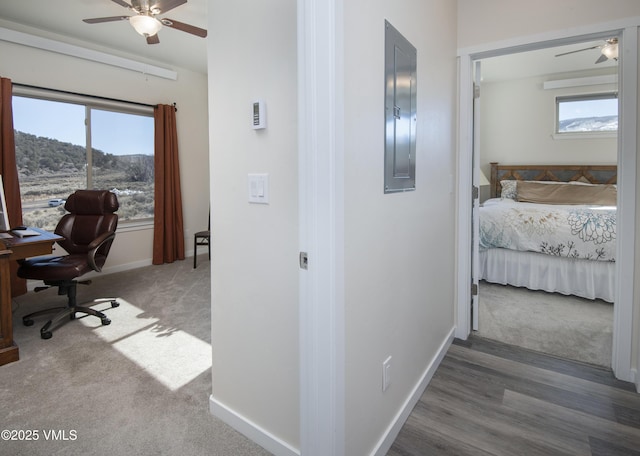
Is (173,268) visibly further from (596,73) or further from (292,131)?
(596,73)

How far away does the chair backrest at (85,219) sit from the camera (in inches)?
128

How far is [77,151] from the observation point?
4.17 metres

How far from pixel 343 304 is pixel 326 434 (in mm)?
433

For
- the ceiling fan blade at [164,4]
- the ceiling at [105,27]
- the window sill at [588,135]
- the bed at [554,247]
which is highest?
the ceiling at [105,27]

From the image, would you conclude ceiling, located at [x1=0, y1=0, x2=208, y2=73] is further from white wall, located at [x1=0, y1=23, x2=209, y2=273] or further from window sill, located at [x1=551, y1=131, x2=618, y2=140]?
window sill, located at [x1=551, y1=131, x2=618, y2=140]

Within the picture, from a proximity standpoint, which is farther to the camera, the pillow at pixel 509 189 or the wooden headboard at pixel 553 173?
the pillow at pixel 509 189

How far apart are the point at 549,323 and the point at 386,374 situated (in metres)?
2.06

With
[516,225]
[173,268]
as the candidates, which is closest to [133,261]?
[173,268]

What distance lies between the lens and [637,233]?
1.99 m

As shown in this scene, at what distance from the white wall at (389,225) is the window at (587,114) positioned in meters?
4.06

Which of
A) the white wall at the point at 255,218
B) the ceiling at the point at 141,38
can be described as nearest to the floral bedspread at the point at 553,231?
the ceiling at the point at 141,38

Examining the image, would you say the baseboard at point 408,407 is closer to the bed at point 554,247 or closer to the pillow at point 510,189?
the bed at point 554,247

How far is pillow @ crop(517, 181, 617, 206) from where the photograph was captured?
4242 mm

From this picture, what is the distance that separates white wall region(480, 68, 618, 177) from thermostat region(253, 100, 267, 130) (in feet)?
18.1
